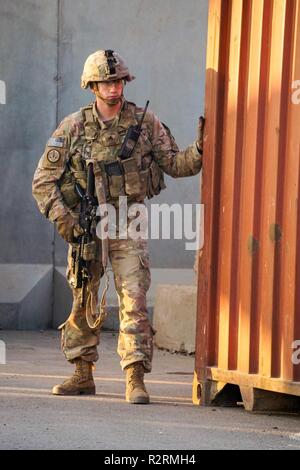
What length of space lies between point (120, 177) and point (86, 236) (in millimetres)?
386

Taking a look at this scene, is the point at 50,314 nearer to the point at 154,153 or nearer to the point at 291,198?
the point at 154,153

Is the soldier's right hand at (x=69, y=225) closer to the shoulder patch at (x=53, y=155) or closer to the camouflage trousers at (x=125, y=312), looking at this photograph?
the camouflage trousers at (x=125, y=312)

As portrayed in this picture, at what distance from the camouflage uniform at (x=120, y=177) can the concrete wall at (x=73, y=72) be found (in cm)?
450

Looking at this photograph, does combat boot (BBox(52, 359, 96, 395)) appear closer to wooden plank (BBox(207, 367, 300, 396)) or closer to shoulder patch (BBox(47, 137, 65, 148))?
wooden plank (BBox(207, 367, 300, 396))

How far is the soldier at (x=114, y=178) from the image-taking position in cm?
748

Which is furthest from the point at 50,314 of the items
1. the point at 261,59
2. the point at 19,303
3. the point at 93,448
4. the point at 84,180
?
the point at 93,448

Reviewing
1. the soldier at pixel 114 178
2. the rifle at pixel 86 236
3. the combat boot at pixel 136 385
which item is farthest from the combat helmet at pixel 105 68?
the combat boot at pixel 136 385

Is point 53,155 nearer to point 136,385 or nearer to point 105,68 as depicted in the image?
point 105,68

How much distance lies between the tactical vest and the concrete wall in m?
4.52

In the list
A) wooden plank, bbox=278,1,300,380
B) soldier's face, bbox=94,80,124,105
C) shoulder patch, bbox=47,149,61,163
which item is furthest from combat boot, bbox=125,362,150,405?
soldier's face, bbox=94,80,124,105

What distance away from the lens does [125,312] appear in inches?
295

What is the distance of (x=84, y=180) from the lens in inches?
300

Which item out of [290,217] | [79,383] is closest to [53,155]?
[79,383]
